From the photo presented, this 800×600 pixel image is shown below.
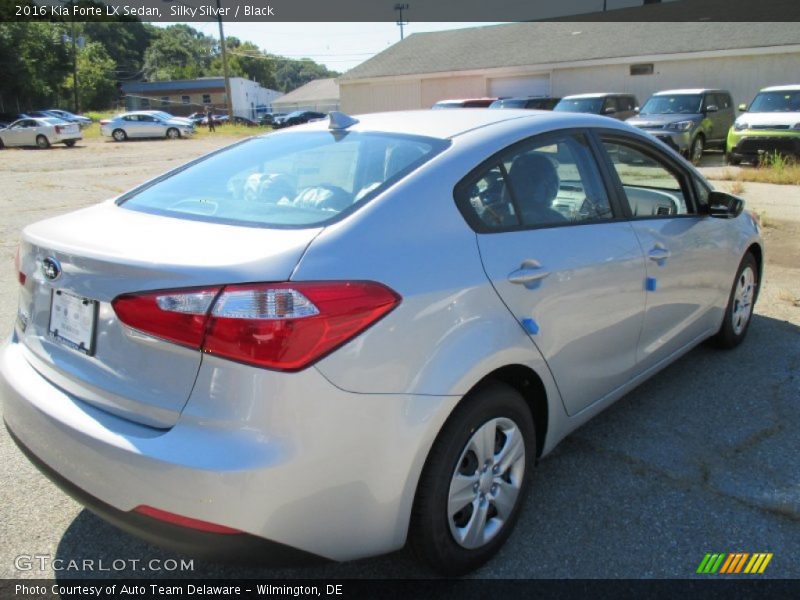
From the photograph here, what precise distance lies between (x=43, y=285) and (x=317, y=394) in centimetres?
118

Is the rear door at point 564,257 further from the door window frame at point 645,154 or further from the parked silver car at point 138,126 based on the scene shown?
the parked silver car at point 138,126

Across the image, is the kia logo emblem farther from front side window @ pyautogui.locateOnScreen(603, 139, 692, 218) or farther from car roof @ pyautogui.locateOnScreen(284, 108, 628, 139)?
front side window @ pyautogui.locateOnScreen(603, 139, 692, 218)

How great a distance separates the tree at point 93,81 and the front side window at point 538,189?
6672 centimetres

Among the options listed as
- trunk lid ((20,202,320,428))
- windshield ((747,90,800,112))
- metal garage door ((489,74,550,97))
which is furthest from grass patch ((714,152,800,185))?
metal garage door ((489,74,550,97))

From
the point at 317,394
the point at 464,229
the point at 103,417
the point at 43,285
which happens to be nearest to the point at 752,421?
the point at 464,229

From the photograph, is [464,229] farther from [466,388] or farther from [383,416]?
[383,416]

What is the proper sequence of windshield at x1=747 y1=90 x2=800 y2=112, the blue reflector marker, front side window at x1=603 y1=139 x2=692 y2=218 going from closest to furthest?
1. the blue reflector marker
2. front side window at x1=603 y1=139 x2=692 y2=218
3. windshield at x1=747 y1=90 x2=800 y2=112

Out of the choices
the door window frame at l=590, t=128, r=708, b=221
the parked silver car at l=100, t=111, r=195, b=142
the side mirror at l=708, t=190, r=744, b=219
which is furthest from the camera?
the parked silver car at l=100, t=111, r=195, b=142

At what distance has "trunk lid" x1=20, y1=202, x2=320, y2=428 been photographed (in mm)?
1919

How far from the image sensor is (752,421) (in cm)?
355

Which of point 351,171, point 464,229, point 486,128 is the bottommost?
point 464,229

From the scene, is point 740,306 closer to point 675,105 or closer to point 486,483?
point 486,483

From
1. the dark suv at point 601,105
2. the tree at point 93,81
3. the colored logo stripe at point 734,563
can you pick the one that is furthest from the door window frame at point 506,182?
the tree at point 93,81

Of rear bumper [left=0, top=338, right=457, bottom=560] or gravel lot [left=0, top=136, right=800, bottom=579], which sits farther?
gravel lot [left=0, top=136, right=800, bottom=579]
